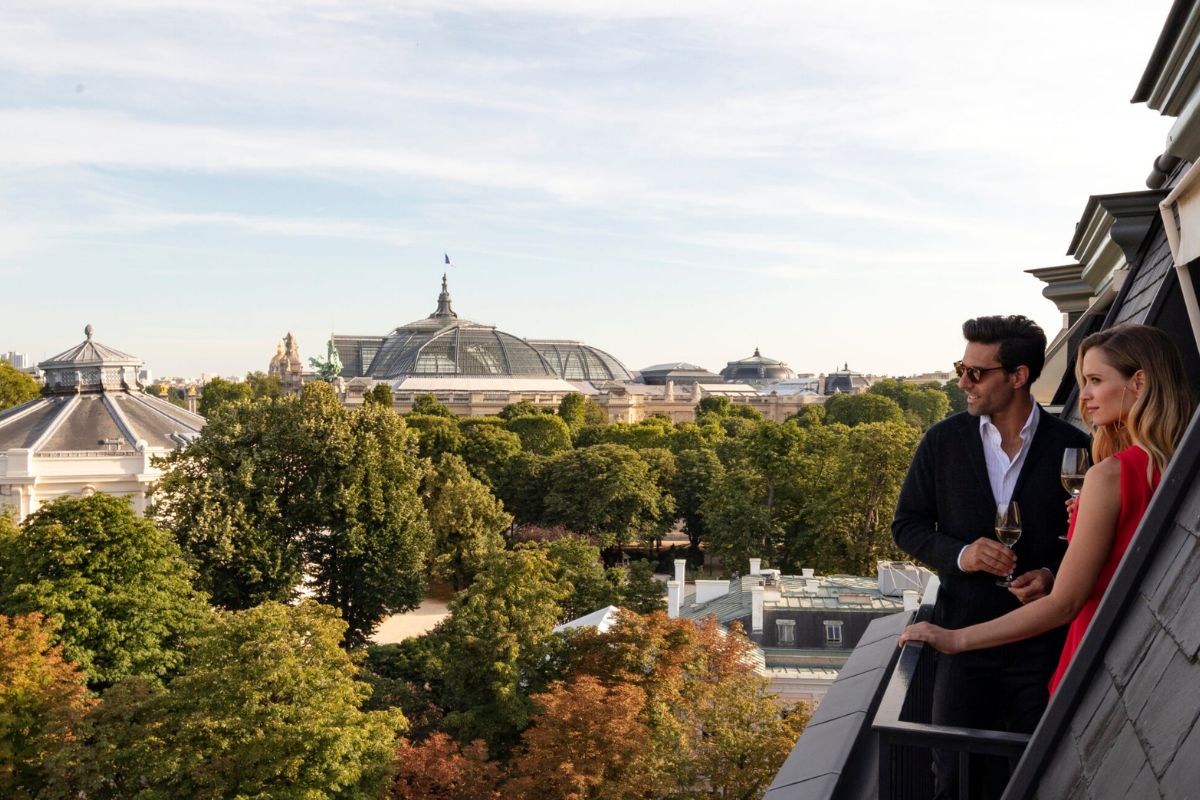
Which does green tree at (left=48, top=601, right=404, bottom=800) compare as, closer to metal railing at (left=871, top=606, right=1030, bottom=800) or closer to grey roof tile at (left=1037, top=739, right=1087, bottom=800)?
metal railing at (left=871, top=606, right=1030, bottom=800)

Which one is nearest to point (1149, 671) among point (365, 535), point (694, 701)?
point (694, 701)

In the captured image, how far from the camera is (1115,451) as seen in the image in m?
3.67

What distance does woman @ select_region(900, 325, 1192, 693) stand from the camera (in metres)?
3.29

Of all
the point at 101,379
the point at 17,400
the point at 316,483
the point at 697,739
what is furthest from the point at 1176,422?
the point at 17,400

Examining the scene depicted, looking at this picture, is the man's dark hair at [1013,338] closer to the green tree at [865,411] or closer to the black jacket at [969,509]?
the black jacket at [969,509]

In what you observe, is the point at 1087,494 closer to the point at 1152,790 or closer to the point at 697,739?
the point at 1152,790

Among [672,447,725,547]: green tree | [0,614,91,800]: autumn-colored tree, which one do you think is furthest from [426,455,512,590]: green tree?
[0,614,91,800]: autumn-colored tree

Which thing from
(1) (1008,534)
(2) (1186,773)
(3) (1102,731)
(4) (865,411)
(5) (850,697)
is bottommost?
(4) (865,411)

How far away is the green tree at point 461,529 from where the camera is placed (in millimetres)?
39562

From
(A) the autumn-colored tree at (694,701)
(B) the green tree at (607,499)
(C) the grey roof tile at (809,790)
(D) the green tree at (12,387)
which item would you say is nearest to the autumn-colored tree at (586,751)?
(A) the autumn-colored tree at (694,701)

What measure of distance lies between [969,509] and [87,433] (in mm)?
43782

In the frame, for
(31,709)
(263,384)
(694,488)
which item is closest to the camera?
(31,709)

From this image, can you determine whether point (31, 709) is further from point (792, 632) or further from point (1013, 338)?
point (1013, 338)

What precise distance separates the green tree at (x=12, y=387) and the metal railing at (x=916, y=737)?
7408cm
